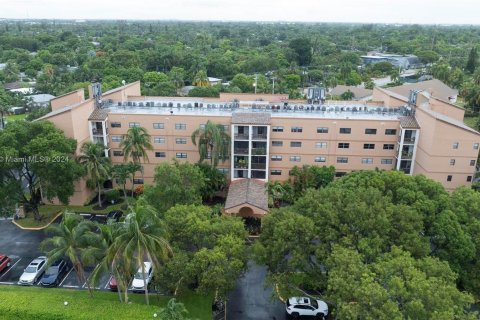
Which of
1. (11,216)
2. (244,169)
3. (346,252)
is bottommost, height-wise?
(11,216)

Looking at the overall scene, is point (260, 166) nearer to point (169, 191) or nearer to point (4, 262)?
point (169, 191)

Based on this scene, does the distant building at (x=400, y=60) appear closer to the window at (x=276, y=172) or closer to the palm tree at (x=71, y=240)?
the window at (x=276, y=172)

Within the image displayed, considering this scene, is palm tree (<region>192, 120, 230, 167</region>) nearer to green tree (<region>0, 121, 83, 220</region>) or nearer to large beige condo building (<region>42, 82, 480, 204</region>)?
large beige condo building (<region>42, 82, 480, 204</region>)

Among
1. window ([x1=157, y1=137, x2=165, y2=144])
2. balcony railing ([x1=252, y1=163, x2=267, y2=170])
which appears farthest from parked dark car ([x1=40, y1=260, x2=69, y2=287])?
balcony railing ([x1=252, y1=163, x2=267, y2=170])

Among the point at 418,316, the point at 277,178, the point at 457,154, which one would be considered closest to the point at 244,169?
the point at 277,178

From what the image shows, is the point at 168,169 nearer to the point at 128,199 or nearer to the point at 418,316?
the point at 128,199

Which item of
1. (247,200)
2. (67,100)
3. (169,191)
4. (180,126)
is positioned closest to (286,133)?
(247,200)
